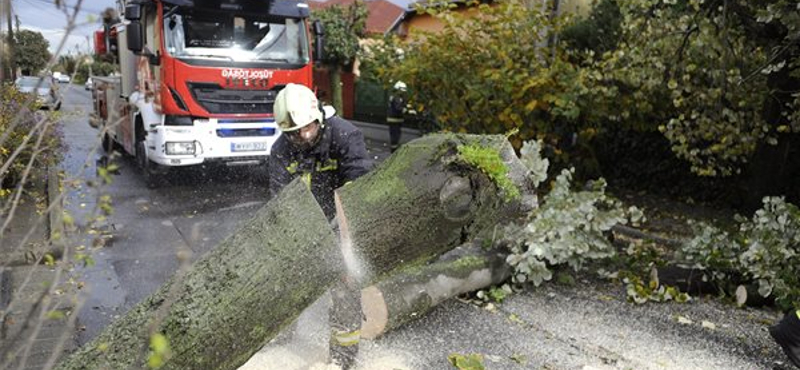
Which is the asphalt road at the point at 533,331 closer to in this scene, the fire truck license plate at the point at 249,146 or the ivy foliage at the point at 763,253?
the ivy foliage at the point at 763,253

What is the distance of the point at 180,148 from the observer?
27.9ft

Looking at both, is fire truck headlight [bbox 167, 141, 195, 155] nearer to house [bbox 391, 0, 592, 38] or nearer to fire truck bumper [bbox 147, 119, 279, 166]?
A: fire truck bumper [bbox 147, 119, 279, 166]

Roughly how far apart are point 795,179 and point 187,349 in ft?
28.4

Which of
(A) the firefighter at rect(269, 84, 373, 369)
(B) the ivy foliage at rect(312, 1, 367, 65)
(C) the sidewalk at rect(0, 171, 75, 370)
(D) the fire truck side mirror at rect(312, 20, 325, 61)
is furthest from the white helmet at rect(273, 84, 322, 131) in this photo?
(B) the ivy foliage at rect(312, 1, 367, 65)

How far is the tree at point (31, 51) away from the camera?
1.65m

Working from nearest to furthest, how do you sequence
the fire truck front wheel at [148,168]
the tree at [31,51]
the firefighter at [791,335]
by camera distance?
the tree at [31,51] < the firefighter at [791,335] < the fire truck front wheel at [148,168]

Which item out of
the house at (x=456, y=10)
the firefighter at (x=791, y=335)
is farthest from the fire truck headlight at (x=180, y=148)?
the firefighter at (x=791, y=335)

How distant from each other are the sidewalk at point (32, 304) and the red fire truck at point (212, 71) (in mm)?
2065

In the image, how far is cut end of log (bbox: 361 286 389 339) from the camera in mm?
3922

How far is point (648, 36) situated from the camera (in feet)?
22.2

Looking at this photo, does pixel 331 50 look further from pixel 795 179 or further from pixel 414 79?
pixel 795 179

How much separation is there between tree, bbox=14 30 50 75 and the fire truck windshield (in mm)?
6895

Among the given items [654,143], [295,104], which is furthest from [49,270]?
[654,143]

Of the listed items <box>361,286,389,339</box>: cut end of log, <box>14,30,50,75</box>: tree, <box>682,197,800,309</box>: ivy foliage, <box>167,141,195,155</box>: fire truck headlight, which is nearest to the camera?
<box>14,30,50,75</box>: tree
